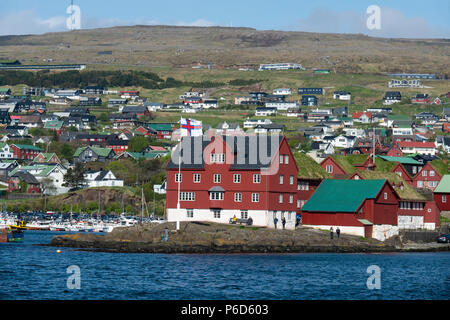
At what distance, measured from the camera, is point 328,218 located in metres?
85.2

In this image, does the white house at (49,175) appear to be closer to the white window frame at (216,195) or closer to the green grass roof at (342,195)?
the green grass roof at (342,195)

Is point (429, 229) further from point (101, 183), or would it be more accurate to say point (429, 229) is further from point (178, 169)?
point (101, 183)

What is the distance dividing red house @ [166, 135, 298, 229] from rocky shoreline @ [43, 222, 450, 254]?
13.1 feet

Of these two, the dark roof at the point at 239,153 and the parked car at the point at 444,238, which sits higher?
the dark roof at the point at 239,153

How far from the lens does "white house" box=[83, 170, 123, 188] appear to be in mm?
165750

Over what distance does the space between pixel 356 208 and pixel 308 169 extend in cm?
1434

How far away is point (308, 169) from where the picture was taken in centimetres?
9750

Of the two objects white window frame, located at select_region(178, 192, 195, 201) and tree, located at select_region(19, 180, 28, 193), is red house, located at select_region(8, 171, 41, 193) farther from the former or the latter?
white window frame, located at select_region(178, 192, 195, 201)

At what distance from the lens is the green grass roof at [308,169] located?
96.1 meters

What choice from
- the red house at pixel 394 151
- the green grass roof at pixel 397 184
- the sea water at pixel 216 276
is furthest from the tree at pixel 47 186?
the sea water at pixel 216 276

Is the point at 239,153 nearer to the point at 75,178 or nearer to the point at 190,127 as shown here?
the point at 190,127
